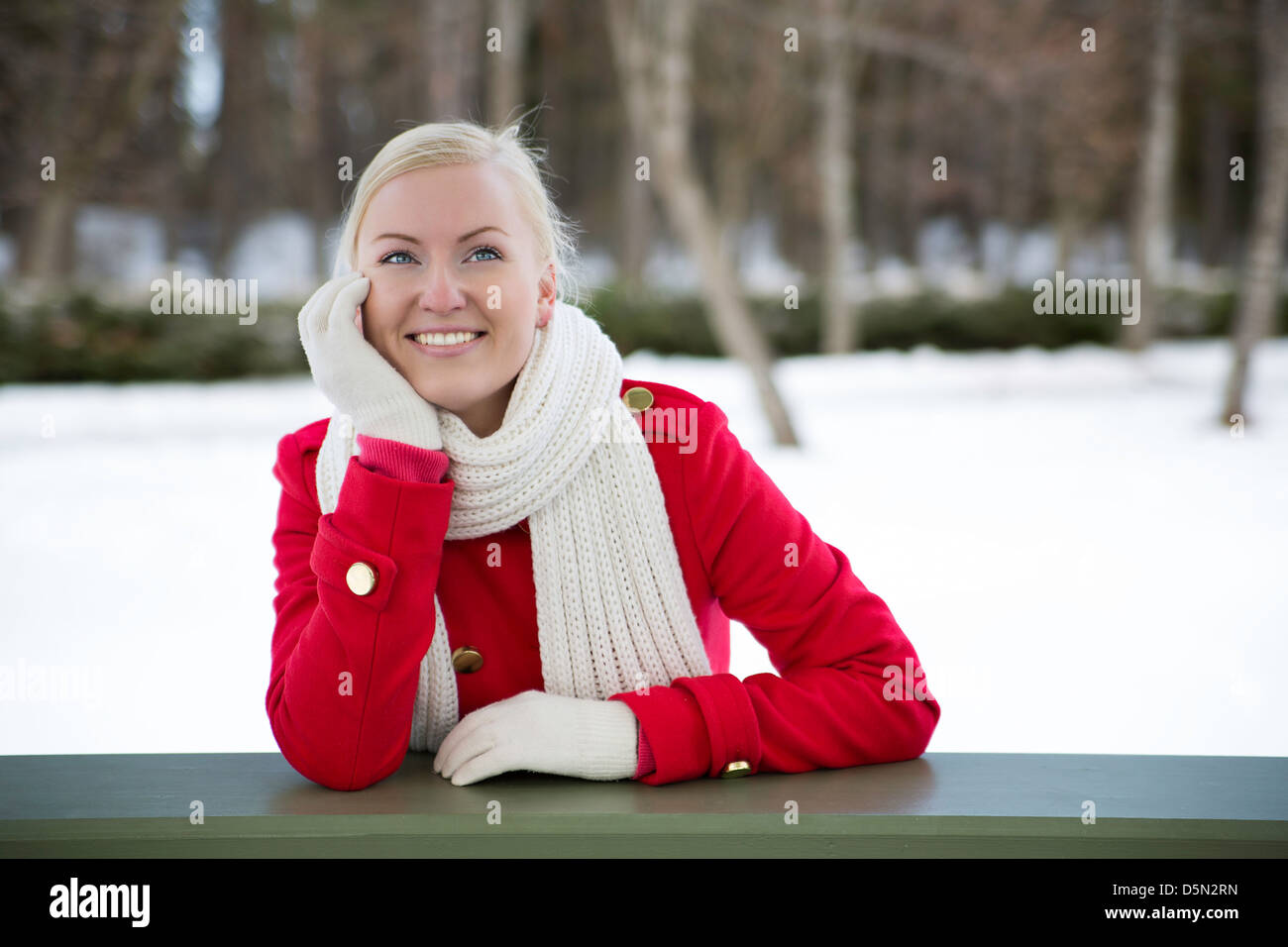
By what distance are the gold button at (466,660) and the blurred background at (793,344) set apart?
2.14ft

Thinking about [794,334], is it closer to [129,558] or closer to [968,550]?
[968,550]

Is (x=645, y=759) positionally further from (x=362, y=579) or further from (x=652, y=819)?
(x=362, y=579)

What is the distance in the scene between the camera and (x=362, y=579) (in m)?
1.30

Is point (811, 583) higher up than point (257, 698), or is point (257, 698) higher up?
point (811, 583)

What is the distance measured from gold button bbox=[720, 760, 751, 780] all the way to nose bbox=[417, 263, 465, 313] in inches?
23.6

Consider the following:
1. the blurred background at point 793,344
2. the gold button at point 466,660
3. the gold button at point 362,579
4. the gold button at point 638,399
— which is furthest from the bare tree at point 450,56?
the gold button at point 362,579

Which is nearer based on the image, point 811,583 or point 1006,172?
point 811,583

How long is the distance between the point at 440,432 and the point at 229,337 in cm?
931

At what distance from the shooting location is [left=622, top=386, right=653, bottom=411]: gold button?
1.53 m

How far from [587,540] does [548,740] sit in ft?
0.82

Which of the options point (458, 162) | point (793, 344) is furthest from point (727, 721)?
point (793, 344)

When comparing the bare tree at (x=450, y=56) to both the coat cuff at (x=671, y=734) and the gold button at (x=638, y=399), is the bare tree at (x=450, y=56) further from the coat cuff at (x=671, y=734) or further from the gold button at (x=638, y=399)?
the coat cuff at (x=671, y=734)
